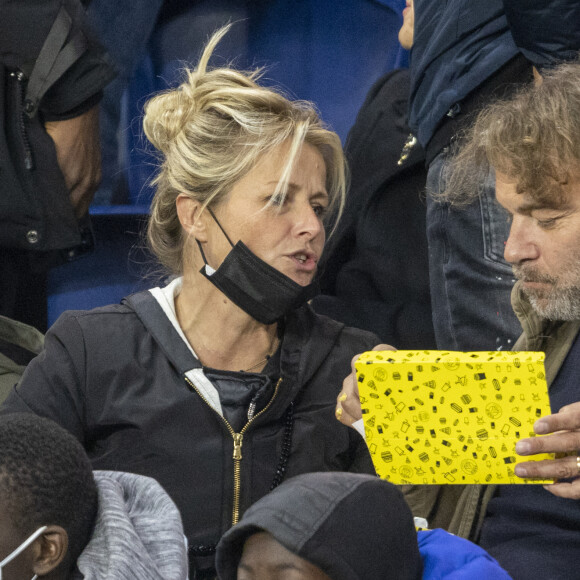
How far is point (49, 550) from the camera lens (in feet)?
5.34

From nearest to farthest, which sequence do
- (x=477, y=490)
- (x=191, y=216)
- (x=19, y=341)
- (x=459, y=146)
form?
1. (x=477, y=490)
2. (x=191, y=216)
3. (x=459, y=146)
4. (x=19, y=341)

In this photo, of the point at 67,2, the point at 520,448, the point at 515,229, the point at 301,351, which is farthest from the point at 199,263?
the point at 67,2

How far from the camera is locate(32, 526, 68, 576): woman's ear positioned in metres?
1.61

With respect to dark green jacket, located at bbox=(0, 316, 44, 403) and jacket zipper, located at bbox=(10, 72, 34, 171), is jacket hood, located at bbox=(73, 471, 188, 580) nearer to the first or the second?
dark green jacket, located at bbox=(0, 316, 44, 403)

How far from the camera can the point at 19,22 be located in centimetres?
284

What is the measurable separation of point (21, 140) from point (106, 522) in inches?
58.8

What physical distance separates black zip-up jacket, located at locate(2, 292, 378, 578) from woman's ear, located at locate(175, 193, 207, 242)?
245mm

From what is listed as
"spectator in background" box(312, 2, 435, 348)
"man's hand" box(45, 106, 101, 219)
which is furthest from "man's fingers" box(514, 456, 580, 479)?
"man's hand" box(45, 106, 101, 219)

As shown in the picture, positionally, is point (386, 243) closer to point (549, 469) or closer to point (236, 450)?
point (236, 450)

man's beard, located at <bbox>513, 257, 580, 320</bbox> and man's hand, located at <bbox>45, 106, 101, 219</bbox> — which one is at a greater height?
man's beard, located at <bbox>513, 257, 580, 320</bbox>

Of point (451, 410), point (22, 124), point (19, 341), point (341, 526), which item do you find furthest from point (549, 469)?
point (22, 124)

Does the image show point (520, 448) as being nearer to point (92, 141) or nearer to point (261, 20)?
point (92, 141)

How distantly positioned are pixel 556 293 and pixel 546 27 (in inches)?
23.3

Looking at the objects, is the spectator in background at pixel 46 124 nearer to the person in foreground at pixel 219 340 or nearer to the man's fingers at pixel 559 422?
the person in foreground at pixel 219 340
